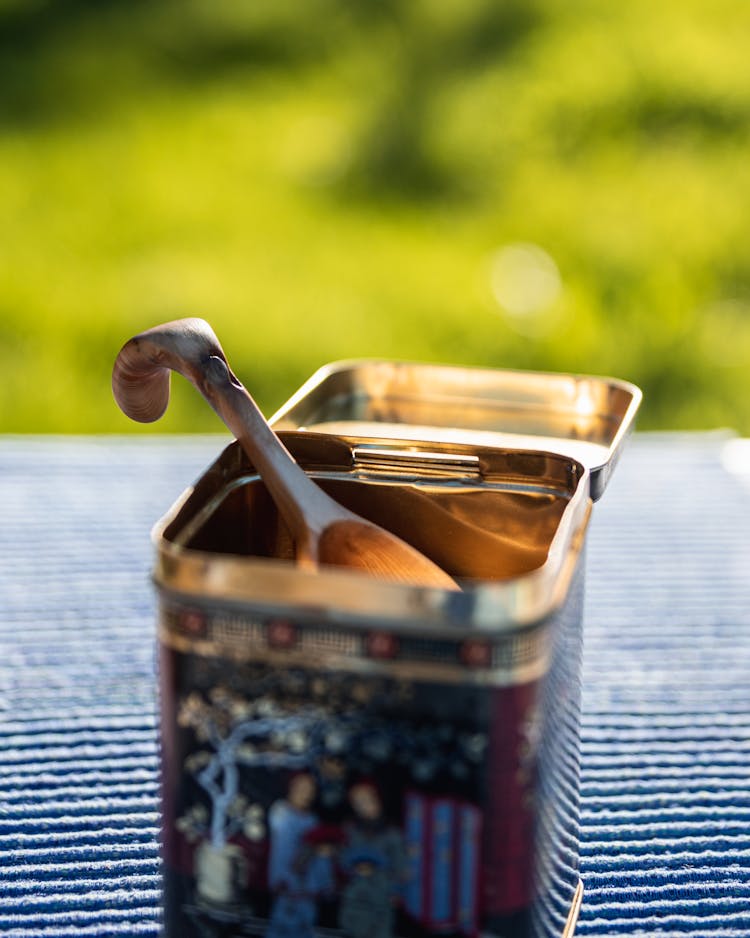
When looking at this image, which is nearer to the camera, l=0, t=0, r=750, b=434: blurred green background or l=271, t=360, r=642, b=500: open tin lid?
l=271, t=360, r=642, b=500: open tin lid

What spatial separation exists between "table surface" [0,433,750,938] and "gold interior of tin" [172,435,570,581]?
0.53ft

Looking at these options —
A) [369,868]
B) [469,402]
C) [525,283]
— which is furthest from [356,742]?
[525,283]

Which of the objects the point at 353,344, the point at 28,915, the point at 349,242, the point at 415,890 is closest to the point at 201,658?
the point at 415,890

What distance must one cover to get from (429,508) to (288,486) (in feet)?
0.21

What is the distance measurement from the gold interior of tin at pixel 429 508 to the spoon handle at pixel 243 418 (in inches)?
0.8

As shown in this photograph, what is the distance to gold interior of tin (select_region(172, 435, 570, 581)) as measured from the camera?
0.50 meters

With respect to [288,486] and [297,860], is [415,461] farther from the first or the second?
[297,860]

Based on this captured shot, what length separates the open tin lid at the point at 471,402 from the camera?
65 cm

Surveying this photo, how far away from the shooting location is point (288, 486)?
483 mm

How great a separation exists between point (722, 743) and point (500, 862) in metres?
0.32

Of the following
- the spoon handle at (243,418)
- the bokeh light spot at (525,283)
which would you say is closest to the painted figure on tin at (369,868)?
the spoon handle at (243,418)

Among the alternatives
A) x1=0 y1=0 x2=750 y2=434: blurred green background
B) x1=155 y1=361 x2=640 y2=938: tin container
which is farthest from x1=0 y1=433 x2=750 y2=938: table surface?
x1=0 y1=0 x2=750 y2=434: blurred green background

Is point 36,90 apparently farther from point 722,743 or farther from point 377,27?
point 722,743

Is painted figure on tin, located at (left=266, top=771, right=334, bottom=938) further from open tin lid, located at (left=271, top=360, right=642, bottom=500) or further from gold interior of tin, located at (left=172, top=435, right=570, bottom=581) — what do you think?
open tin lid, located at (left=271, top=360, right=642, bottom=500)
